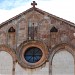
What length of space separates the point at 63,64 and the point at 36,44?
7.76ft

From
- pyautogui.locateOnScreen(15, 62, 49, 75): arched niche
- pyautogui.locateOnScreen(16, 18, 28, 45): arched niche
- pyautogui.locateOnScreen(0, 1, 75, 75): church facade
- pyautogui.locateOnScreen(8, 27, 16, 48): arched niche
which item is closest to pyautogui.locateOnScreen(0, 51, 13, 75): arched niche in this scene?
pyautogui.locateOnScreen(0, 1, 75, 75): church facade

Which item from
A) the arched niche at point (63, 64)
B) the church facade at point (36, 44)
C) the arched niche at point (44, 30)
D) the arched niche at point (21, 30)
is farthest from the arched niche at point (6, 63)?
the arched niche at point (63, 64)

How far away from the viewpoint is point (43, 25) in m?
25.0

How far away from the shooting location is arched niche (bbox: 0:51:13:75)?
24.3 metres

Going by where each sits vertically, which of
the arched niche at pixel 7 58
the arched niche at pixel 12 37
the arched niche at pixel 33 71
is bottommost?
the arched niche at pixel 33 71

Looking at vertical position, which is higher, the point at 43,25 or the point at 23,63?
the point at 43,25

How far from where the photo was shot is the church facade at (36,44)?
78.8 feet

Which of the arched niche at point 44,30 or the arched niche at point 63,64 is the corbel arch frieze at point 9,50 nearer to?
the arched niche at point 44,30

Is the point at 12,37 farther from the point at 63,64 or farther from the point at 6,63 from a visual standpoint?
the point at 63,64

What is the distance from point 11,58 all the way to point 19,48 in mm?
882

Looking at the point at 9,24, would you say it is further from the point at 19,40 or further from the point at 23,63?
the point at 23,63

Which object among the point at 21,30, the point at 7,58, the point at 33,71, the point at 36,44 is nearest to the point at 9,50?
the point at 7,58

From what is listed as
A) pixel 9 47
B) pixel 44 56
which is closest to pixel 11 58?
pixel 9 47

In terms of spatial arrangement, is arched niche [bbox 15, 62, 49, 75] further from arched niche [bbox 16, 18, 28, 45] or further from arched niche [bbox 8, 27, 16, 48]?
arched niche [bbox 16, 18, 28, 45]
